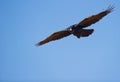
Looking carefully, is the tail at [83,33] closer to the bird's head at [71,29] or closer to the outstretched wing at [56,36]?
the bird's head at [71,29]

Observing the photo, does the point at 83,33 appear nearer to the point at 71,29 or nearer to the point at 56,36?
the point at 71,29

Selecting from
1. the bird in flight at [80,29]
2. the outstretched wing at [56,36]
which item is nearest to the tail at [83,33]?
the bird in flight at [80,29]

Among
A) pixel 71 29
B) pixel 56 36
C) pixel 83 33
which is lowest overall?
pixel 83 33

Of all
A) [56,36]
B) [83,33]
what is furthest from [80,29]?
[56,36]

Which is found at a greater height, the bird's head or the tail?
the bird's head

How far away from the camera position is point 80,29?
1712 cm

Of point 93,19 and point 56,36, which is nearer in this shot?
point 93,19

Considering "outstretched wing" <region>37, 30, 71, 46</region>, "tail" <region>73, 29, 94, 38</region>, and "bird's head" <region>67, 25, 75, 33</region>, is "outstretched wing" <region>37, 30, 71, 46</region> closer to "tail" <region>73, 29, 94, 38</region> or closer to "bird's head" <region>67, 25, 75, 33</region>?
"bird's head" <region>67, 25, 75, 33</region>

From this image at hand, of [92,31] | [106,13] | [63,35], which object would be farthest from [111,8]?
[63,35]

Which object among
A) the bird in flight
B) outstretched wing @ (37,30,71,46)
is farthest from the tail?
outstretched wing @ (37,30,71,46)

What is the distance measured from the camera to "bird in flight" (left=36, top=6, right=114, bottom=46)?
1644 centimetres

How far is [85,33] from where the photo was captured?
55.4 ft

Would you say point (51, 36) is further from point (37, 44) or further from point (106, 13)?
point (106, 13)

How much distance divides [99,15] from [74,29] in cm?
140
